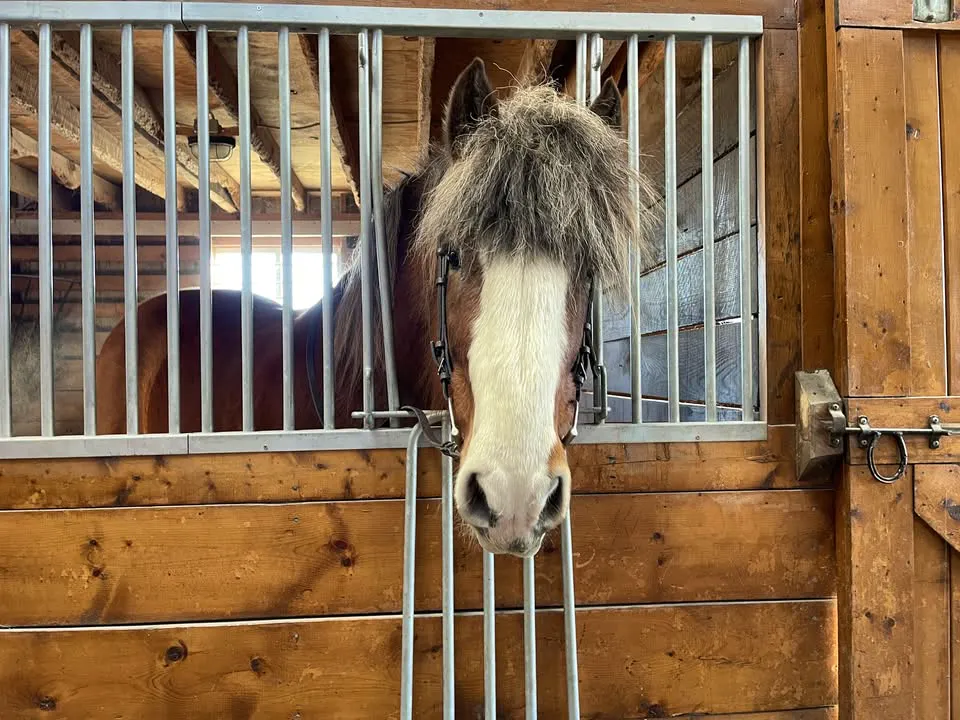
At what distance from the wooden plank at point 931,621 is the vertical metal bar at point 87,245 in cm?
195

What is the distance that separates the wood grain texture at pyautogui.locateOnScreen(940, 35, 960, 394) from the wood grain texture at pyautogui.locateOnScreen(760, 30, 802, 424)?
350mm

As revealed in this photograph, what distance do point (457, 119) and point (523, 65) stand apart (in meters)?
1.37

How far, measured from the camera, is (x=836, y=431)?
131 cm

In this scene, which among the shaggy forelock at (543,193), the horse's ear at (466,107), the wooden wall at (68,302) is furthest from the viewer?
the wooden wall at (68,302)

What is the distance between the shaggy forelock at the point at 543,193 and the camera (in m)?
1.04

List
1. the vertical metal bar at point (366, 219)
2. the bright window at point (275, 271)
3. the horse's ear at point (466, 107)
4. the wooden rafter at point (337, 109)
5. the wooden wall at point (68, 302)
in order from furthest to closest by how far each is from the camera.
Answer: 1. the bright window at point (275, 271)
2. the wooden wall at point (68, 302)
3. the wooden rafter at point (337, 109)
4. the vertical metal bar at point (366, 219)
5. the horse's ear at point (466, 107)

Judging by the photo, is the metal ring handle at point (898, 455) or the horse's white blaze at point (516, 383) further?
the metal ring handle at point (898, 455)

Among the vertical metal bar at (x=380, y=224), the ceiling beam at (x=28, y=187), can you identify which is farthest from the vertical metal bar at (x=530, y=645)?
the ceiling beam at (x=28, y=187)

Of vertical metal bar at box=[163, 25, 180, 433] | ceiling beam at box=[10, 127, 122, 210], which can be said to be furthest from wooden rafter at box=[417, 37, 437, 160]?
ceiling beam at box=[10, 127, 122, 210]

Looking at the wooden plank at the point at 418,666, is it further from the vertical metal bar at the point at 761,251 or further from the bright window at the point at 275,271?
the bright window at the point at 275,271

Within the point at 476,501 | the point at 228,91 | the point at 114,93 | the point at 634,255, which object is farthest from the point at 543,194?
the point at 114,93

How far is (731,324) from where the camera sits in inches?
65.4

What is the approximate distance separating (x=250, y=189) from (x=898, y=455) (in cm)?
163

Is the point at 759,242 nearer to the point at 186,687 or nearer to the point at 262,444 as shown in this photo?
the point at 262,444
